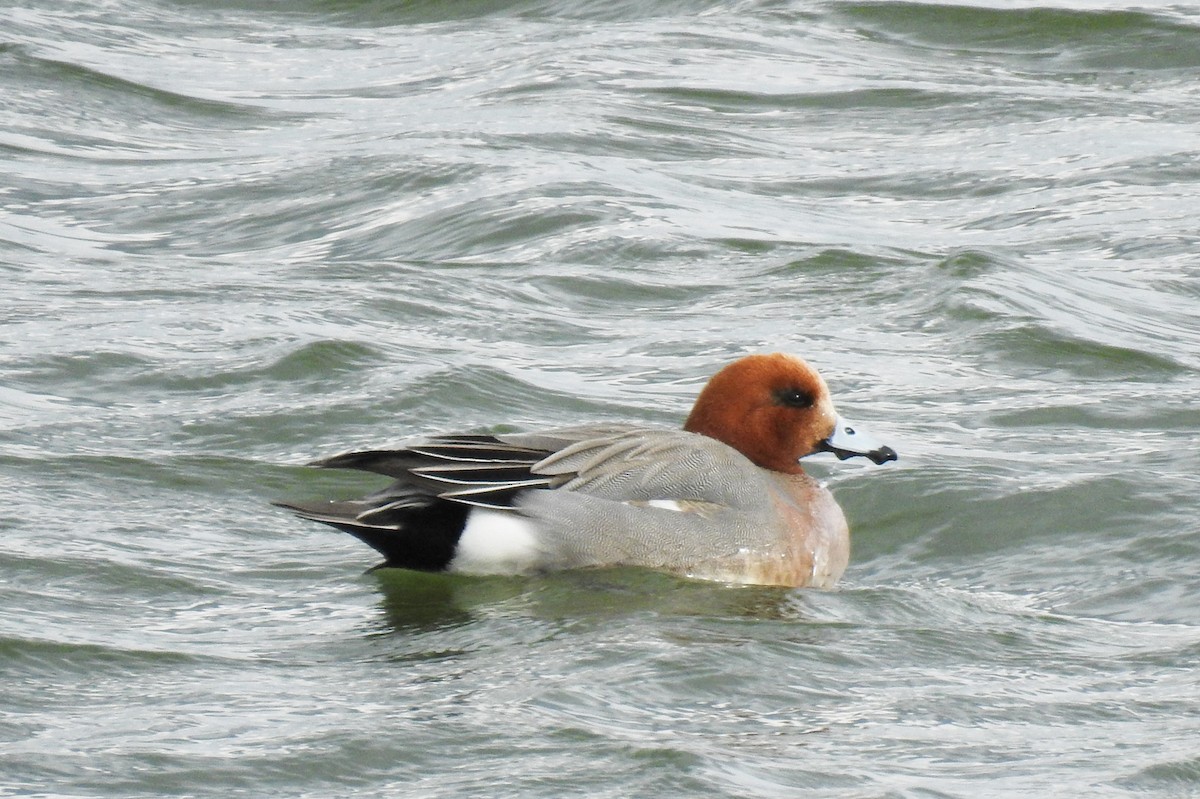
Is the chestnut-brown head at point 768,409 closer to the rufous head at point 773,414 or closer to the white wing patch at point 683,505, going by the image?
the rufous head at point 773,414

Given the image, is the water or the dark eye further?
the dark eye

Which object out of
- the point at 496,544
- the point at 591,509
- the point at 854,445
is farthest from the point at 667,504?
the point at 854,445

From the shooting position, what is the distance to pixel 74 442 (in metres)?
7.82

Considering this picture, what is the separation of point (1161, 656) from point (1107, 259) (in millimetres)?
5124

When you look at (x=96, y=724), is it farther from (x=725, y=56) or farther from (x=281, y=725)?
(x=725, y=56)

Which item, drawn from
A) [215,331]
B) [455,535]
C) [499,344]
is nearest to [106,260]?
[215,331]

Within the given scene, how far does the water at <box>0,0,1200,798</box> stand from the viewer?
17.6 feet

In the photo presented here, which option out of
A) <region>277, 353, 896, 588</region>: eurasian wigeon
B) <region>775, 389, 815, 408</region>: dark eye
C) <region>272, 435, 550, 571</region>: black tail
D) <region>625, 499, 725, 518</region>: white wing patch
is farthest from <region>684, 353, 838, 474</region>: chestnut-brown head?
<region>272, 435, 550, 571</region>: black tail

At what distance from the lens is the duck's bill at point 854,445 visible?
735cm

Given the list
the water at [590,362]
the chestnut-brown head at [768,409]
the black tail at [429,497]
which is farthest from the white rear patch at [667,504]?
the chestnut-brown head at [768,409]

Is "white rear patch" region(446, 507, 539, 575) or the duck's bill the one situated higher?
the duck's bill

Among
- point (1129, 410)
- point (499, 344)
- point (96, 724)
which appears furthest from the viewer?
point (499, 344)

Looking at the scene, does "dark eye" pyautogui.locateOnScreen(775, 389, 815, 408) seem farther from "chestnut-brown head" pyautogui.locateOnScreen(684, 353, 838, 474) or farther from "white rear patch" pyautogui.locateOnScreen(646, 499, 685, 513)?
→ "white rear patch" pyautogui.locateOnScreen(646, 499, 685, 513)

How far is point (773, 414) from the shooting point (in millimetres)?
7258
